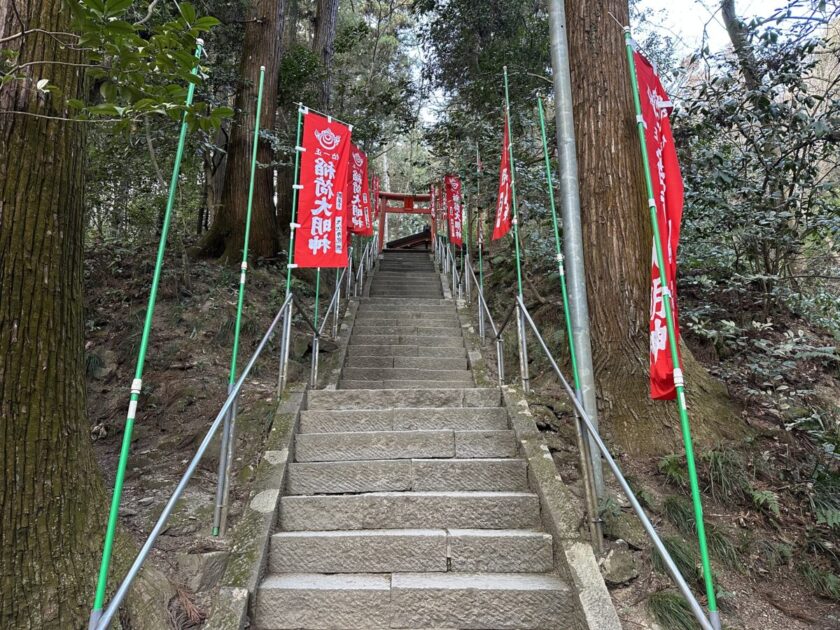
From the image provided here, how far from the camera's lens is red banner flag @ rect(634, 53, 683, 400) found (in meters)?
2.49

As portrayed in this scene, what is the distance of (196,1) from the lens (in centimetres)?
684

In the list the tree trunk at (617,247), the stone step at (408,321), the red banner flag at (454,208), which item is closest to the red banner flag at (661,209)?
the tree trunk at (617,247)

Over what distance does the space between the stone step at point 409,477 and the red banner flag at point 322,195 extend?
2.01 meters

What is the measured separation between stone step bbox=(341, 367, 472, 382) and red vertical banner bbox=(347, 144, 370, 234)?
2.84 metres

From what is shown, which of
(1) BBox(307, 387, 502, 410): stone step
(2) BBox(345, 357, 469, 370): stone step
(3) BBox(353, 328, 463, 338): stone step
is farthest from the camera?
(3) BBox(353, 328, 463, 338): stone step

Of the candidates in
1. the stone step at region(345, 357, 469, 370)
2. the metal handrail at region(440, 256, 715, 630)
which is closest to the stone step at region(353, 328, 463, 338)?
the stone step at region(345, 357, 469, 370)

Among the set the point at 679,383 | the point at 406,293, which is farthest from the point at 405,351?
the point at 679,383

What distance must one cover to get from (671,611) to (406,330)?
474 cm

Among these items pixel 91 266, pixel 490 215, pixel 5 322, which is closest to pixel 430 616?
pixel 5 322

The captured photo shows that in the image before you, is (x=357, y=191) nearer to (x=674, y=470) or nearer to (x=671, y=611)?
(x=674, y=470)

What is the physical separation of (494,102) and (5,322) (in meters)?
7.39

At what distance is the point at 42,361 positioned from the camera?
7.23ft

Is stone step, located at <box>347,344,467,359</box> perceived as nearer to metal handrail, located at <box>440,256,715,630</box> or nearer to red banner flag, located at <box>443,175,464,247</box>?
metal handrail, located at <box>440,256,715,630</box>

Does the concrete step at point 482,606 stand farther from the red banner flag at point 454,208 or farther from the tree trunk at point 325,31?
the tree trunk at point 325,31
